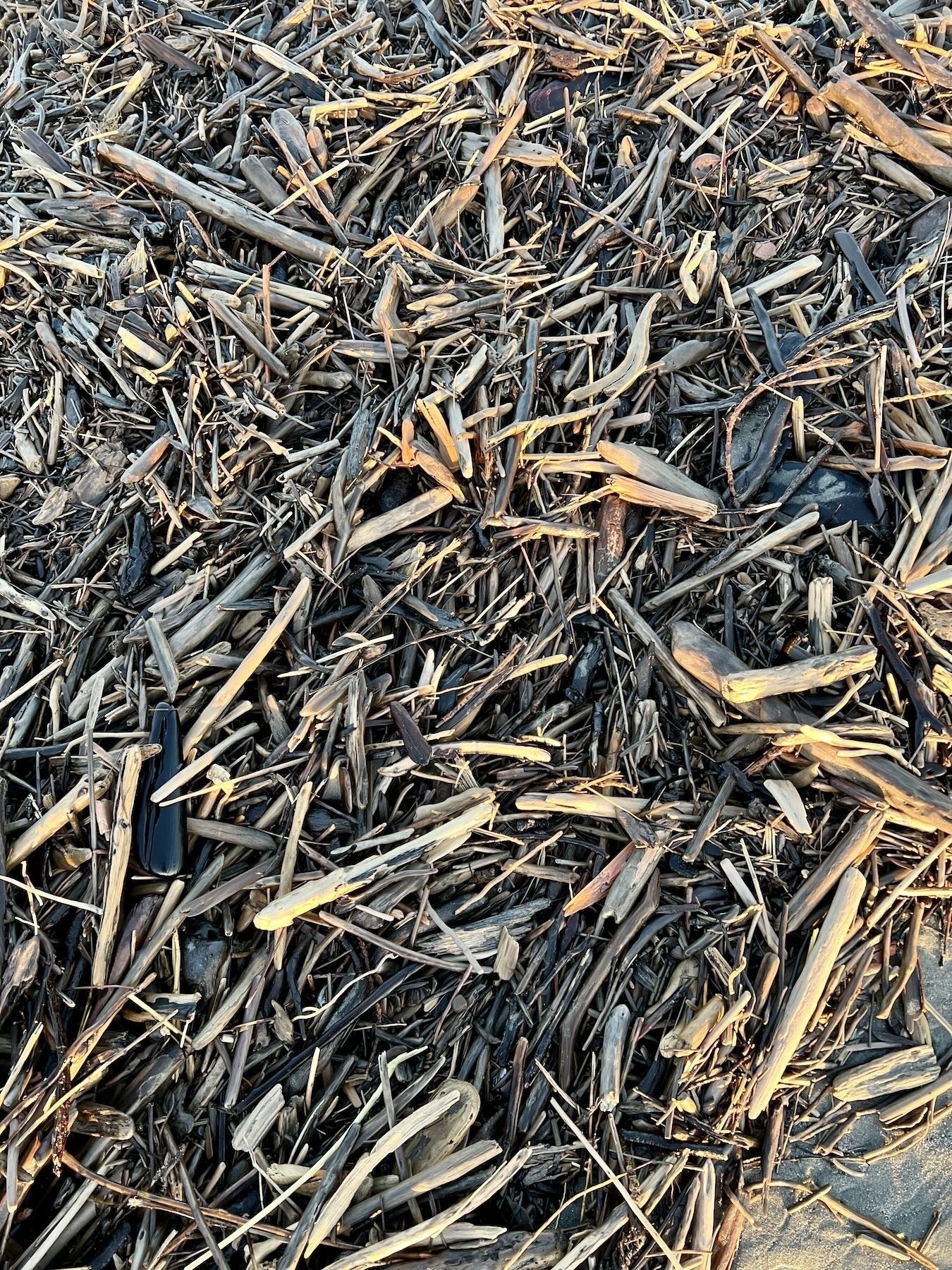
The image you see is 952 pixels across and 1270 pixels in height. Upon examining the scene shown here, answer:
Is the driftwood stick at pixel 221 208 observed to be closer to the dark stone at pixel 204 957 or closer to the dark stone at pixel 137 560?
the dark stone at pixel 137 560

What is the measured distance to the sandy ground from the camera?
1593mm

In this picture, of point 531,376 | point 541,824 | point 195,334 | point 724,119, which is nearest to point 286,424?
point 195,334

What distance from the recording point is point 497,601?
181 centimetres

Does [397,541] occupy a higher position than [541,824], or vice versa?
[397,541]

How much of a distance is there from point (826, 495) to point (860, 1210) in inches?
56.0

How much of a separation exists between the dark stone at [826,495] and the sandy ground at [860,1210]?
1.21 meters

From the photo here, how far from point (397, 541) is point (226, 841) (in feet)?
2.33

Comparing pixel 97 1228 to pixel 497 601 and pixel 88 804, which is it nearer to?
pixel 88 804

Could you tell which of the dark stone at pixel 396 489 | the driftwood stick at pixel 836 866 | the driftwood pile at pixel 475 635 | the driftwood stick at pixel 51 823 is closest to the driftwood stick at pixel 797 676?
the driftwood pile at pixel 475 635

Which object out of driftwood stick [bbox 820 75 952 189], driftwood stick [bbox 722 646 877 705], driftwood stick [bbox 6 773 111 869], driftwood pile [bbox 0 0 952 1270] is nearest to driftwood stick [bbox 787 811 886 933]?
driftwood pile [bbox 0 0 952 1270]

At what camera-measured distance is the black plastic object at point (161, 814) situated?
1615 millimetres

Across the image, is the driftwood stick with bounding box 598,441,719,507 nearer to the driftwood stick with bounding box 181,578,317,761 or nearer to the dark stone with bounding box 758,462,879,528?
the dark stone with bounding box 758,462,879,528

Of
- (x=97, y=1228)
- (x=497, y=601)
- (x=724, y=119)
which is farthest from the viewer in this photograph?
(x=724, y=119)

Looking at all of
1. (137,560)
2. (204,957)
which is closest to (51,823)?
(204,957)
